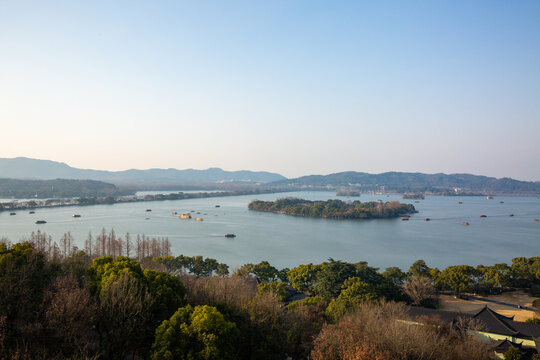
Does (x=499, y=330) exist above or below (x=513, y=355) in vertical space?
below

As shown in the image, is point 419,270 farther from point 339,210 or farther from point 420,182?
point 420,182

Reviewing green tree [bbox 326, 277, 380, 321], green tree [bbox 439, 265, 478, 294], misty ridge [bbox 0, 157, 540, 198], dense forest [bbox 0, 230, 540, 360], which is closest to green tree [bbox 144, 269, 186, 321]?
dense forest [bbox 0, 230, 540, 360]

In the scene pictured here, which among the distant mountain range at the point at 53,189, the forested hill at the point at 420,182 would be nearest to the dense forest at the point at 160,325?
the distant mountain range at the point at 53,189

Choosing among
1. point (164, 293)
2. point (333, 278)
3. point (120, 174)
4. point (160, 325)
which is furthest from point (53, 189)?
point (120, 174)

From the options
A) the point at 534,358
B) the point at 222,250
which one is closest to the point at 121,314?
the point at 534,358

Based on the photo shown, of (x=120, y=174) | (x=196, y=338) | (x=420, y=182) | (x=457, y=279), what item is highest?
(x=120, y=174)

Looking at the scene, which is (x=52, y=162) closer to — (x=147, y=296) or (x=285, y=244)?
(x=285, y=244)
